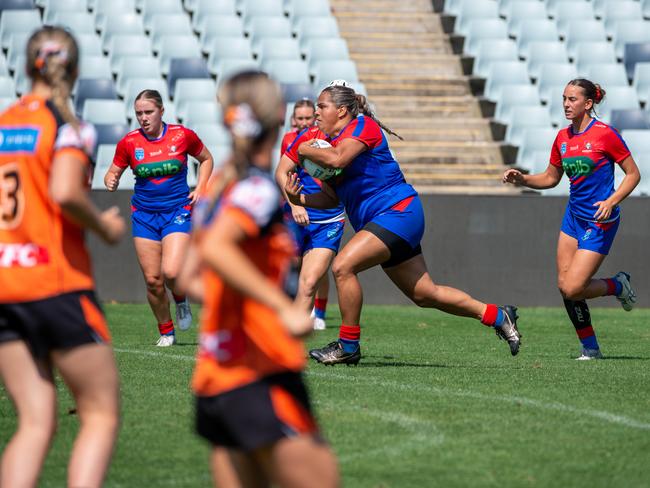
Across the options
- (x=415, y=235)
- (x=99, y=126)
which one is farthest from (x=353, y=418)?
(x=99, y=126)

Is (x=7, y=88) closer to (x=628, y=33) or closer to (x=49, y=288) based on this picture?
(x=628, y=33)

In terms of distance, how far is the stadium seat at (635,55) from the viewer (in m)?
21.5

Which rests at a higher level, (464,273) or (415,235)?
(415,235)

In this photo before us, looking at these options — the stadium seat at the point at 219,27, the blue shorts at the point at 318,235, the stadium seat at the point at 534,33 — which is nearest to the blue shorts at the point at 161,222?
the blue shorts at the point at 318,235

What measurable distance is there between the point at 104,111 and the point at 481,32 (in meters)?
7.13

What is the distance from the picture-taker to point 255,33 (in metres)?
20.9

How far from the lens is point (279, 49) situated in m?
20.5

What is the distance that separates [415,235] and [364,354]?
1.79 metres

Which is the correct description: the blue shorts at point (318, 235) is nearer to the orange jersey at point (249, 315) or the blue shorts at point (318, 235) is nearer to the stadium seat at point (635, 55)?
the orange jersey at point (249, 315)

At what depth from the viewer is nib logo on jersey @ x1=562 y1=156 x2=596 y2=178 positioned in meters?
10.0

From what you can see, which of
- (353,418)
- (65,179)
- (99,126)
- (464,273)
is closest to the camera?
(65,179)

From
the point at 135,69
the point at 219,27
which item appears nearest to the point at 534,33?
the point at 219,27

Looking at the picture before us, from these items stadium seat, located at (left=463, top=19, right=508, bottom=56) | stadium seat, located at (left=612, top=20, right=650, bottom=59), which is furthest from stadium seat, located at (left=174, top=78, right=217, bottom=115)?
stadium seat, located at (left=612, top=20, right=650, bottom=59)

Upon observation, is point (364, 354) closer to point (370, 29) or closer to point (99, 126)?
point (99, 126)
